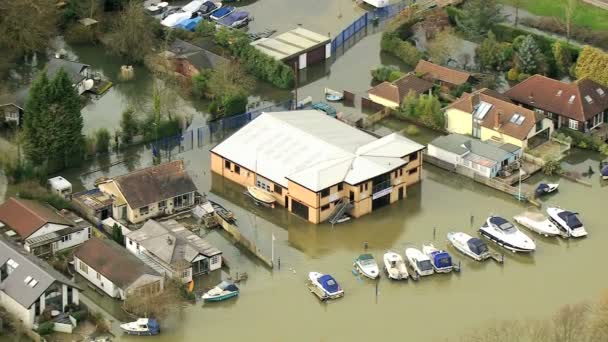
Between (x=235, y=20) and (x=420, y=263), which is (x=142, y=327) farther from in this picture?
(x=235, y=20)

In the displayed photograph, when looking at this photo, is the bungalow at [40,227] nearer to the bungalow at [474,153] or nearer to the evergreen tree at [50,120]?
the evergreen tree at [50,120]

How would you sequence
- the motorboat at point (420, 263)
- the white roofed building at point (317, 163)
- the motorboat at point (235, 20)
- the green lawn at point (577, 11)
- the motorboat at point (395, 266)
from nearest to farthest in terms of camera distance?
the motorboat at point (395, 266) → the motorboat at point (420, 263) → the white roofed building at point (317, 163) → the green lawn at point (577, 11) → the motorboat at point (235, 20)

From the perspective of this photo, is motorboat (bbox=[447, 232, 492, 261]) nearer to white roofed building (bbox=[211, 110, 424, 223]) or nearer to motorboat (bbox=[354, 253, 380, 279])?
motorboat (bbox=[354, 253, 380, 279])

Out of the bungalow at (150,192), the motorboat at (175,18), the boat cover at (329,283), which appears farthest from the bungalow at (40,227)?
the motorboat at (175,18)

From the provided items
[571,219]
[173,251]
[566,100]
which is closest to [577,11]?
[566,100]

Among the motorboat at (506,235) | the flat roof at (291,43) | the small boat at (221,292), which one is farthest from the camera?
the flat roof at (291,43)

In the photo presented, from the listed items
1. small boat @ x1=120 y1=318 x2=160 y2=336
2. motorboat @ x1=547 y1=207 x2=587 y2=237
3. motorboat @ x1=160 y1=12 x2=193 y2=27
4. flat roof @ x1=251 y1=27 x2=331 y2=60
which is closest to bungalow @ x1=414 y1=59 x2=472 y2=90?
flat roof @ x1=251 y1=27 x2=331 y2=60
